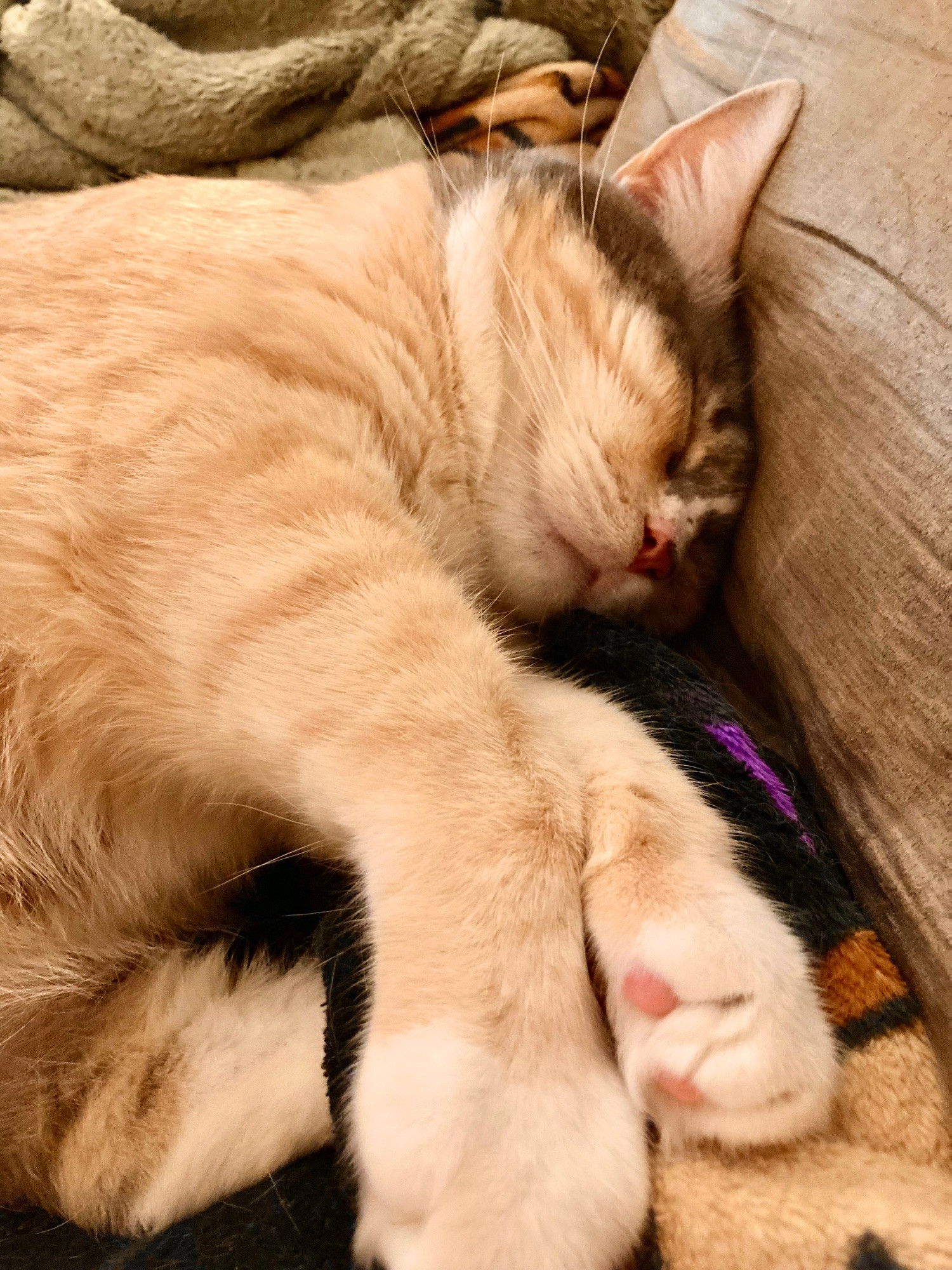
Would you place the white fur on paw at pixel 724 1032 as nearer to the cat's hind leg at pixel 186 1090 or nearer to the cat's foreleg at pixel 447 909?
the cat's foreleg at pixel 447 909

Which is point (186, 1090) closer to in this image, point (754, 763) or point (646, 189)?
point (754, 763)

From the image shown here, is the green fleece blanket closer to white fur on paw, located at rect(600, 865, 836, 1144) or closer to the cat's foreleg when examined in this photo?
the cat's foreleg

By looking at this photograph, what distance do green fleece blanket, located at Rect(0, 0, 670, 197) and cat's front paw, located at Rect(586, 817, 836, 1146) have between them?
4.65 ft

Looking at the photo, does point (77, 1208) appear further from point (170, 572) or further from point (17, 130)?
point (17, 130)

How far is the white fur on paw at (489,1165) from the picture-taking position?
1.56 ft

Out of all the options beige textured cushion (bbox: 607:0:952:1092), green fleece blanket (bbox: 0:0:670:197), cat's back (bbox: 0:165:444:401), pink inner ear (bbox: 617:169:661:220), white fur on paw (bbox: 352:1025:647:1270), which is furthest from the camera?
green fleece blanket (bbox: 0:0:670:197)

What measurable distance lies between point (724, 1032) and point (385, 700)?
1.03 ft

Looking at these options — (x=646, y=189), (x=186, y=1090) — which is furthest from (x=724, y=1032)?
(x=646, y=189)

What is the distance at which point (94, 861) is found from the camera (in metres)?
0.77

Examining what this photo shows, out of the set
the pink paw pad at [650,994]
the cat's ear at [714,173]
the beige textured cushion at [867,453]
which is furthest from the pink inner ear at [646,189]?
the pink paw pad at [650,994]

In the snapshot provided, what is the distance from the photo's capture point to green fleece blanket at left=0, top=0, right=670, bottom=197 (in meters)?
1.42

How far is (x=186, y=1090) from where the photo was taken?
0.71 metres

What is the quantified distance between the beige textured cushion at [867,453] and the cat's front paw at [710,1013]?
0.37 ft

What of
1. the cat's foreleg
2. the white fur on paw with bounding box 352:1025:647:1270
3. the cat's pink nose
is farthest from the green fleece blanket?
the white fur on paw with bounding box 352:1025:647:1270
